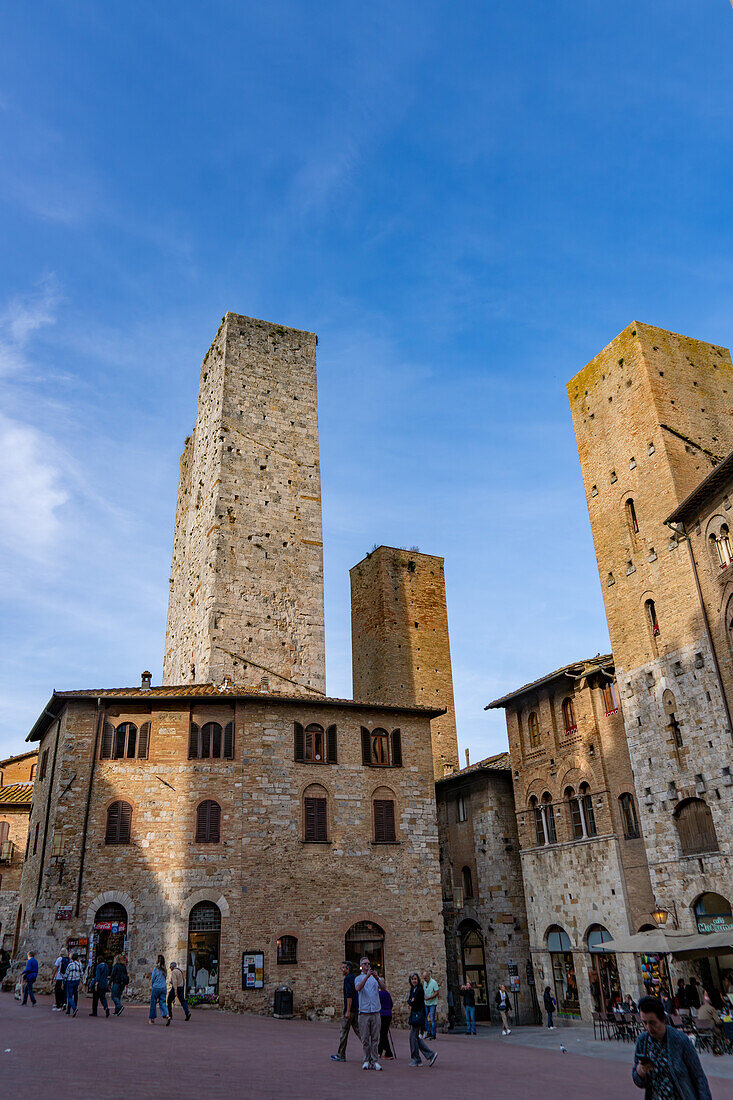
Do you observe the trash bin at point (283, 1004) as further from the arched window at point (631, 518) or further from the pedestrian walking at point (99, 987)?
the arched window at point (631, 518)

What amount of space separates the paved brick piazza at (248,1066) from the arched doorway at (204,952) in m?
3.45

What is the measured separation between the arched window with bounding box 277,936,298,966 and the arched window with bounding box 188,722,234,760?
5.53 meters

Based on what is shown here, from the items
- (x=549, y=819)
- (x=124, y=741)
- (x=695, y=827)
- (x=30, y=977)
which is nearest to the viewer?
(x=30, y=977)

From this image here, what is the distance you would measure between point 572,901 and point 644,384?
18.0 metres

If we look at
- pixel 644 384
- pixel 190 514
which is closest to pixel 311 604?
pixel 190 514

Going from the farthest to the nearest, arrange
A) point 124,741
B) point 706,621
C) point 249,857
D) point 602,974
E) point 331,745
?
point 331,745 → point 602,974 → point 124,741 → point 249,857 → point 706,621

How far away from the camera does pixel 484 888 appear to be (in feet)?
104

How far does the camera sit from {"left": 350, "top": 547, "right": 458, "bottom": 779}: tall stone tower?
137 ft

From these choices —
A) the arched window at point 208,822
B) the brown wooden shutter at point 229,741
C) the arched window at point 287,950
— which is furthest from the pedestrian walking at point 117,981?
the brown wooden shutter at point 229,741

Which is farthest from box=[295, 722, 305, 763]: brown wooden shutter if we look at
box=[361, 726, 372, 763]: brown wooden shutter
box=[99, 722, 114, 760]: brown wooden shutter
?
box=[99, 722, 114, 760]: brown wooden shutter

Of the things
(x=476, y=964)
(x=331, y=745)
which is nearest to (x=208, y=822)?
(x=331, y=745)

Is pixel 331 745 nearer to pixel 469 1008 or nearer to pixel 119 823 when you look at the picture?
pixel 119 823

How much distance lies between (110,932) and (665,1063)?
20768mm

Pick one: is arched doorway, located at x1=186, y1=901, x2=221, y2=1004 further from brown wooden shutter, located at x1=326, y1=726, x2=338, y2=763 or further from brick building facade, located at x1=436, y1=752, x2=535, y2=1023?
brick building facade, located at x1=436, y1=752, x2=535, y2=1023
